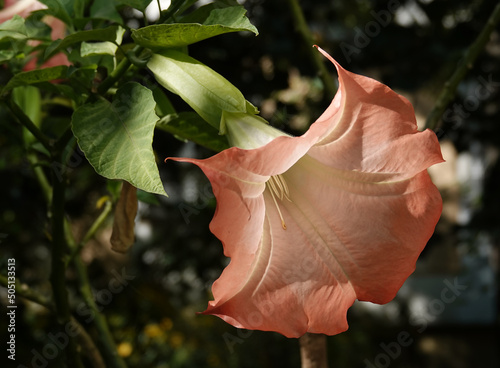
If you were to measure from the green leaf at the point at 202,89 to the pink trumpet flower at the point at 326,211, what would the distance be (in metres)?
0.01

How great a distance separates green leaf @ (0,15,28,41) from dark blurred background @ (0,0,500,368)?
268 mm

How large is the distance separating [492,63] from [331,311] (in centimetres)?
135

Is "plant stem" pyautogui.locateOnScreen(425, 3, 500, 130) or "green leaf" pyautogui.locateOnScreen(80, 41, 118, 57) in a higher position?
"green leaf" pyautogui.locateOnScreen(80, 41, 118, 57)

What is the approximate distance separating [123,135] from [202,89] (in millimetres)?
73

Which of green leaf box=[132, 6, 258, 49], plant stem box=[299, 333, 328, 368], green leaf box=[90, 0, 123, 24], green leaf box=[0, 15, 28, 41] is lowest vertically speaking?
plant stem box=[299, 333, 328, 368]

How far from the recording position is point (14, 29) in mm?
479

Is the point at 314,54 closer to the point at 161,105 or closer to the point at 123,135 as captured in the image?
the point at 161,105

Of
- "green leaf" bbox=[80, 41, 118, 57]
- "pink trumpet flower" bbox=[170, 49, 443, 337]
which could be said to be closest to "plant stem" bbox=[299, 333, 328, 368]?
"pink trumpet flower" bbox=[170, 49, 443, 337]

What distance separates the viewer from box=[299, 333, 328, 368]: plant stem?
58 centimetres

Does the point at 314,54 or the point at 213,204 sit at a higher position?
the point at 314,54

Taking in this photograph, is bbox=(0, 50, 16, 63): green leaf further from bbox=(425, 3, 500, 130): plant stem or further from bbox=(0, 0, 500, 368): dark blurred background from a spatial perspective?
bbox=(425, 3, 500, 130): plant stem

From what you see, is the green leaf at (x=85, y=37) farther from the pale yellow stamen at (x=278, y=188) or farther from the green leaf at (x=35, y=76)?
the pale yellow stamen at (x=278, y=188)

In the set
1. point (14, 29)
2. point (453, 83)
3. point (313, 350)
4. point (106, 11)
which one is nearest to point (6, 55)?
point (14, 29)

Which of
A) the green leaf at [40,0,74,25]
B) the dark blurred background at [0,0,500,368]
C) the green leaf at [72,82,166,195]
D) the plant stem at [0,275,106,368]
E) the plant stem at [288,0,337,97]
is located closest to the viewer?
the green leaf at [72,82,166,195]
